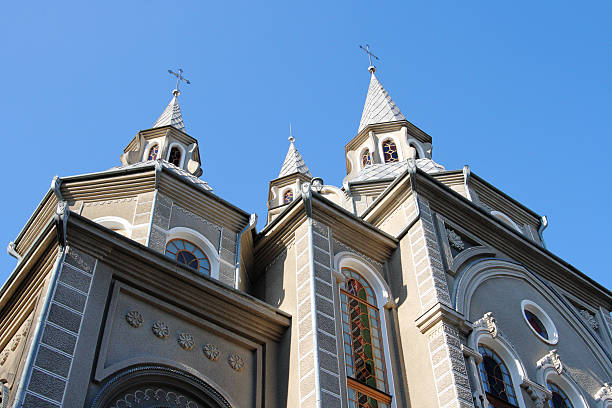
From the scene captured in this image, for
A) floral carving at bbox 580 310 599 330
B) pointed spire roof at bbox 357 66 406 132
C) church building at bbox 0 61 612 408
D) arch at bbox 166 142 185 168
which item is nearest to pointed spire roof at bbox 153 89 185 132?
arch at bbox 166 142 185 168

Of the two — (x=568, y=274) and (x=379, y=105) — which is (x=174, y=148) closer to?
(x=379, y=105)

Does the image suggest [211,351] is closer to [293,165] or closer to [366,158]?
[366,158]

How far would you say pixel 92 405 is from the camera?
1147 cm

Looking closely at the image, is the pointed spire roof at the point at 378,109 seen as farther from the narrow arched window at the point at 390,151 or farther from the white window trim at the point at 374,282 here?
the white window trim at the point at 374,282

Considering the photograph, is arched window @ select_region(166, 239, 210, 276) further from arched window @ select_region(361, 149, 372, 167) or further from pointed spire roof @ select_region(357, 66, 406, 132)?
pointed spire roof @ select_region(357, 66, 406, 132)

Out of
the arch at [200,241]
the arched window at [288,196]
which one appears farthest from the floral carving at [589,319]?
the arched window at [288,196]

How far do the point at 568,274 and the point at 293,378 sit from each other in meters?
9.50

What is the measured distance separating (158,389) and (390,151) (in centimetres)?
1512

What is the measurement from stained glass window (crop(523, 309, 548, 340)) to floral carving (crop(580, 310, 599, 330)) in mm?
2120

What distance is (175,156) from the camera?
2341 centimetres

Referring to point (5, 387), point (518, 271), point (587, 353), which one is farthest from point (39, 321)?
point (587, 353)

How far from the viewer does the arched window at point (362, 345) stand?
46.1 ft

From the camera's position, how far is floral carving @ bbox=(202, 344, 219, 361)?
13727mm

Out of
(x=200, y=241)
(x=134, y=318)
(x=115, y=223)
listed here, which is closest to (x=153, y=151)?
(x=115, y=223)
